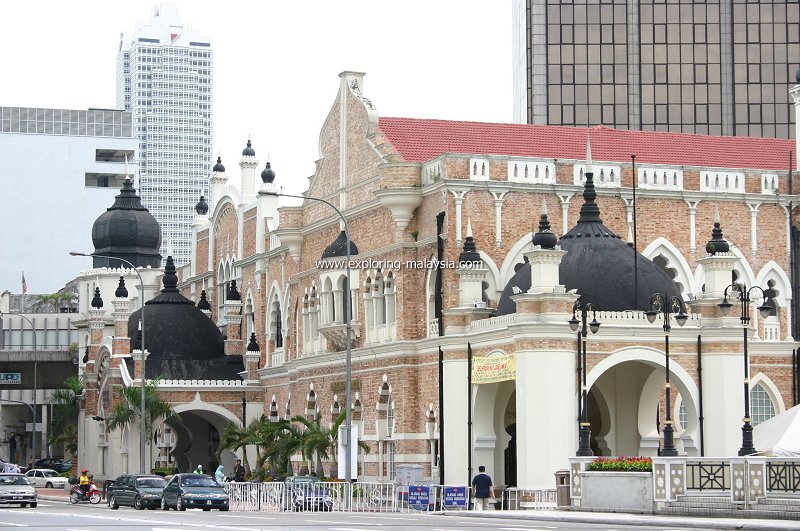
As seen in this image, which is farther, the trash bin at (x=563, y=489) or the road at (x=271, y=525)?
the trash bin at (x=563, y=489)

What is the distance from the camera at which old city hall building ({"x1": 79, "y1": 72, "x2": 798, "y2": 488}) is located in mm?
45875

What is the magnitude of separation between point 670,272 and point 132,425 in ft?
82.7

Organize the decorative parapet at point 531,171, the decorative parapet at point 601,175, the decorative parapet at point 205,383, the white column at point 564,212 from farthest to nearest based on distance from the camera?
the decorative parapet at point 205,383 → the decorative parapet at point 601,175 → the white column at point 564,212 → the decorative parapet at point 531,171

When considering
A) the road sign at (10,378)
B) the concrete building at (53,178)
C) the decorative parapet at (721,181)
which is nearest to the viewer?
the decorative parapet at (721,181)

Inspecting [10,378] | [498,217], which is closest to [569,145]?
[498,217]

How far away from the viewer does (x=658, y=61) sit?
10281cm

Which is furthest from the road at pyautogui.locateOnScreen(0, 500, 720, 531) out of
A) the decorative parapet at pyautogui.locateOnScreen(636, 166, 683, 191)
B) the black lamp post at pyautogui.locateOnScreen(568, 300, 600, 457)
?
the decorative parapet at pyautogui.locateOnScreen(636, 166, 683, 191)

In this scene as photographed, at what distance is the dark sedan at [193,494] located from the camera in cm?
4606

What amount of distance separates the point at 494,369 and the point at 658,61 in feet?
196

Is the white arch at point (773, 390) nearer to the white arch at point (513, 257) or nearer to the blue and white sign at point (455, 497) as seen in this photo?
the white arch at point (513, 257)

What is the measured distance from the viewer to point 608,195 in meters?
54.1

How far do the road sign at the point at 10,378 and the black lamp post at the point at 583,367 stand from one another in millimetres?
65246

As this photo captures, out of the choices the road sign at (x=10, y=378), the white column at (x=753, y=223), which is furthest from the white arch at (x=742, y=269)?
the road sign at (x=10, y=378)

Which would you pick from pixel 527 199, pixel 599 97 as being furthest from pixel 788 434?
pixel 599 97
